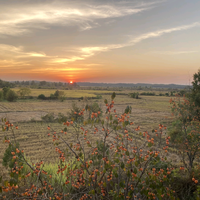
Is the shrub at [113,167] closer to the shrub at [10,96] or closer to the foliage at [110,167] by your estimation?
the foliage at [110,167]

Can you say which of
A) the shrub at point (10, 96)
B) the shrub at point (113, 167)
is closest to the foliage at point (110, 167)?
the shrub at point (113, 167)

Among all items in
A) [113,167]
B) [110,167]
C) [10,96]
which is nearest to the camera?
[110,167]

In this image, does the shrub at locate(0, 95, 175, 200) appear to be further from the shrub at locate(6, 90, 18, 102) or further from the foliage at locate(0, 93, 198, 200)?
the shrub at locate(6, 90, 18, 102)

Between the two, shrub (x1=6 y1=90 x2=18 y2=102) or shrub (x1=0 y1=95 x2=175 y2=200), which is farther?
shrub (x1=6 y1=90 x2=18 y2=102)

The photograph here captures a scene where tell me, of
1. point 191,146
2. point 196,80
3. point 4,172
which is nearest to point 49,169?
point 4,172

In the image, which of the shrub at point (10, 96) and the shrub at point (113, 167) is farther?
the shrub at point (10, 96)

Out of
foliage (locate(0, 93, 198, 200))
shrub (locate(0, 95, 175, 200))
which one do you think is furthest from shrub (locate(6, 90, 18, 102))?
shrub (locate(0, 95, 175, 200))

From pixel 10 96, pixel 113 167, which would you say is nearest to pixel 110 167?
pixel 113 167

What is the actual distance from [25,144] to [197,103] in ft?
51.8

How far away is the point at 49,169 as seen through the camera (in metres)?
7.55

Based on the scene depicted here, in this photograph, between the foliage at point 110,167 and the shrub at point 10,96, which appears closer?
the foliage at point 110,167

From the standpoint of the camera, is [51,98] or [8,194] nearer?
[8,194]

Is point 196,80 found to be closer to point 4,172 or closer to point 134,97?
point 4,172

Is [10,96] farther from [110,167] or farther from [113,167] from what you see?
[110,167]
